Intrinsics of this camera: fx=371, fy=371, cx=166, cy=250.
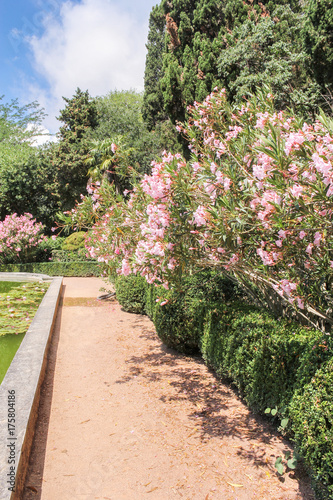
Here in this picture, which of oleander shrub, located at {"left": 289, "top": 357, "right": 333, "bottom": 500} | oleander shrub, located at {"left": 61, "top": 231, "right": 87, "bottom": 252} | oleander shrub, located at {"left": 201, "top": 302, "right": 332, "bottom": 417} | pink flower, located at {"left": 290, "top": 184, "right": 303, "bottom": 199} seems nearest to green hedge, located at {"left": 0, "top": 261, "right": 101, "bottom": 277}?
oleander shrub, located at {"left": 61, "top": 231, "right": 87, "bottom": 252}

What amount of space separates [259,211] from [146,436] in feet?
7.62

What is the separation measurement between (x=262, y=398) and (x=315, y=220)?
187cm

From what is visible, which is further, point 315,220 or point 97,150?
point 97,150

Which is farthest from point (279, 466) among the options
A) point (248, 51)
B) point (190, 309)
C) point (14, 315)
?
point (248, 51)

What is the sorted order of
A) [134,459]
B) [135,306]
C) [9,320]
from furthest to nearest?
[135,306] → [9,320] → [134,459]

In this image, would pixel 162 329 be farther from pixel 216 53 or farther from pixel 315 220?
pixel 216 53

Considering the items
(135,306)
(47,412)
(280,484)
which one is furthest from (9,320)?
(280,484)

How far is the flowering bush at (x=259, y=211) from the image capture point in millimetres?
2711

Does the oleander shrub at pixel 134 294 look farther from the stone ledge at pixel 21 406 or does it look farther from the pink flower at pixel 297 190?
the pink flower at pixel 297 190

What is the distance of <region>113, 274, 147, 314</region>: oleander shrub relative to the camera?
8.19 meters

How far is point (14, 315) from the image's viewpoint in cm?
766

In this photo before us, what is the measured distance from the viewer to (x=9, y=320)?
23.9ft

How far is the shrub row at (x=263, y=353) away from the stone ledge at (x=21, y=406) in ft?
6.49

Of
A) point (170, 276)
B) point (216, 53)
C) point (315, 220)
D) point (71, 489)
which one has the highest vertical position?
point (216, 53)
